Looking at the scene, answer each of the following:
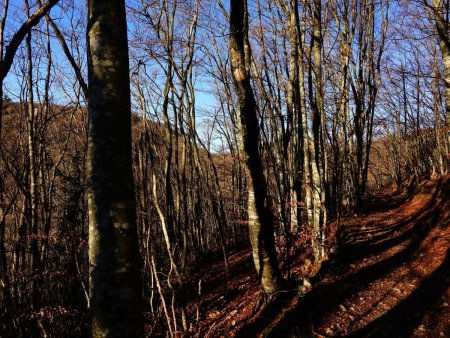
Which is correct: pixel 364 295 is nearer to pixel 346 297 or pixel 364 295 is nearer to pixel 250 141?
pixel 346 297

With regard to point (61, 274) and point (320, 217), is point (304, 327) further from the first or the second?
point (61, 274)

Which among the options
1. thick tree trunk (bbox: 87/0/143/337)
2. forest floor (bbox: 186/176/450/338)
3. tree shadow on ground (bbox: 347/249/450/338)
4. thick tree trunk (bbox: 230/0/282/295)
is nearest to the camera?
thick tree trunk (bbox: 87/0/143/337)

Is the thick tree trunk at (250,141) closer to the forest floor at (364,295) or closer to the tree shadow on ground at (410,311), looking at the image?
the forest floor at (364,295)

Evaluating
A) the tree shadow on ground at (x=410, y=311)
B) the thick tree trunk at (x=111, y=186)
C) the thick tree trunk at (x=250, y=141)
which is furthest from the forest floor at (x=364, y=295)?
the thick tree trunk at (x=111, y=186)

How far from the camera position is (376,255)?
705 centimetres

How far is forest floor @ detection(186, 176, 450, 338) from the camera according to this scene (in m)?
4.58

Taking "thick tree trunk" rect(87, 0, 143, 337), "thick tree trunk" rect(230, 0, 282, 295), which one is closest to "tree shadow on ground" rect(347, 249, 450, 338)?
"thick tree trunk" rect(230, 0, 282, 295)

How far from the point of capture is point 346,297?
17.6 feet

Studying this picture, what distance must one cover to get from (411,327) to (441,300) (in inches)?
32.5

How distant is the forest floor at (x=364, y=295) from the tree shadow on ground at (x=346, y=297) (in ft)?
0.04

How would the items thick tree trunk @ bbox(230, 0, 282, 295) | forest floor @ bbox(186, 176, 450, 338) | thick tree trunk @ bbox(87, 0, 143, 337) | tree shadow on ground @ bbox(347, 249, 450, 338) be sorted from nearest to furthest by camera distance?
1. thick tree trunk @ bbox(87, 0, 143, 337)
2. tree shadow on ground @ bbox(347, 249, 450, 338)
3. forest floor @ bbox(186, 176, 450, 338)
4. thick tree trunk @ bbox(230, 0, 282, 295)

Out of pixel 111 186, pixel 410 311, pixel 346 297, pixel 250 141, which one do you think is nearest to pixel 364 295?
pixel 346 297

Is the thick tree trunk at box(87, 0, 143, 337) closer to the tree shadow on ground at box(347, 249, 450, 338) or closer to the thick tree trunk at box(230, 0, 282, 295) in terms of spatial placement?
the thick tree trunk at box(230, 0, 282, 295)

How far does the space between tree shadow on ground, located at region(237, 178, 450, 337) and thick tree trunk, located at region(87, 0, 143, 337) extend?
314cm
